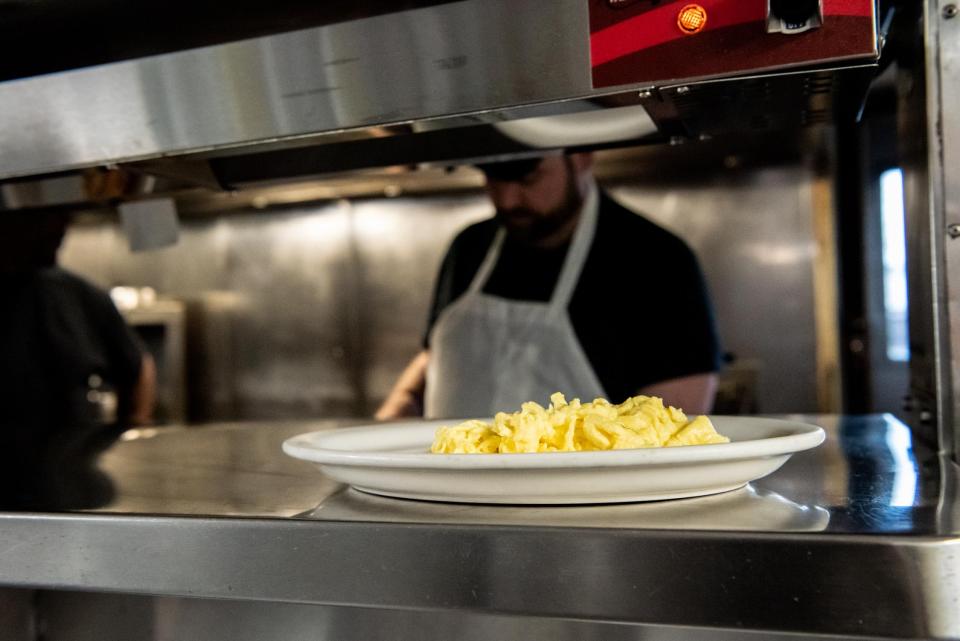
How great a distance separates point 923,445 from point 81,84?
992mm

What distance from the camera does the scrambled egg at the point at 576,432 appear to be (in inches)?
26.5

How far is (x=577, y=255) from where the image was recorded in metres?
2.00

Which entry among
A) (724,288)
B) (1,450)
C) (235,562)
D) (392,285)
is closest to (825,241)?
(724,288)

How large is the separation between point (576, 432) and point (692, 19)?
0.35 meters

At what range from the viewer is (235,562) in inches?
26.6

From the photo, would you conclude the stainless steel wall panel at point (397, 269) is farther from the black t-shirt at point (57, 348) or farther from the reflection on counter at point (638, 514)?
the reflection on counter at point (638, 514)

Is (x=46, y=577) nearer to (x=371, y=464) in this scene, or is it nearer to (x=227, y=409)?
(x=371, y=464)

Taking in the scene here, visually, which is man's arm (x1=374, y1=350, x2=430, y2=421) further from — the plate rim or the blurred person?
the plate rim

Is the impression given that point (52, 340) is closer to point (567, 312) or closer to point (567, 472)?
point (567, 312)

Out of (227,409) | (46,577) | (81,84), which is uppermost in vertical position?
(81,84)

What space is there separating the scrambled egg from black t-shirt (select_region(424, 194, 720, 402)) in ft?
3.77

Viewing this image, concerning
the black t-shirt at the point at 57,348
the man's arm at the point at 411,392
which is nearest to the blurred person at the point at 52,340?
the black t-shirt at the point at 57,348

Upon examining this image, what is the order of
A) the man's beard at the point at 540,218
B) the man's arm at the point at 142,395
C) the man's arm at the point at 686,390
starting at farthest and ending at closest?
1. the man's arm at the point at 142,395
2. the man's beard at the point at 540,218
3. the man's arm at the point at 686,390

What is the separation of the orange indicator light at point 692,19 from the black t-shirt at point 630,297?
1155 millimetres
